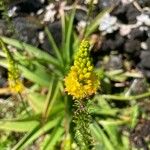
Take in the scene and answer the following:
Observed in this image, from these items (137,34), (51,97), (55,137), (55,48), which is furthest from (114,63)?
(55,137)

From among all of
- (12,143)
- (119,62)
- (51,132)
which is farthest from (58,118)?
(119,62)

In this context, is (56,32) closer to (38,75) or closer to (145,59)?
(38,75)

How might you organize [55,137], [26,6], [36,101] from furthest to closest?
[26,6]
[36,101]
[55,137]

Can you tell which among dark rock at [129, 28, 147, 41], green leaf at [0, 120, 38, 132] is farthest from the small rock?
green leaf at [0, 120, 38, 132]

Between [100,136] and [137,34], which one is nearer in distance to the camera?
[100,136]

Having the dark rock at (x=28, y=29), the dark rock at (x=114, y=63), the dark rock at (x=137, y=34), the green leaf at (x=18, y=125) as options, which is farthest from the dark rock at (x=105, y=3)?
the green leaf at (x=18, y=125)

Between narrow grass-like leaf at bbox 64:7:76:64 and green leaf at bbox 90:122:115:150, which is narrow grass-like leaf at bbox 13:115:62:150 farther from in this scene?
narrow grass-like leaf at bbox 64:7:76:64

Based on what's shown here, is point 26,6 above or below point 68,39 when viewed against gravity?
above

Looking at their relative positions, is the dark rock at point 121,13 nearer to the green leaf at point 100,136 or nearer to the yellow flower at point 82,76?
the green leaf at point 100,136
